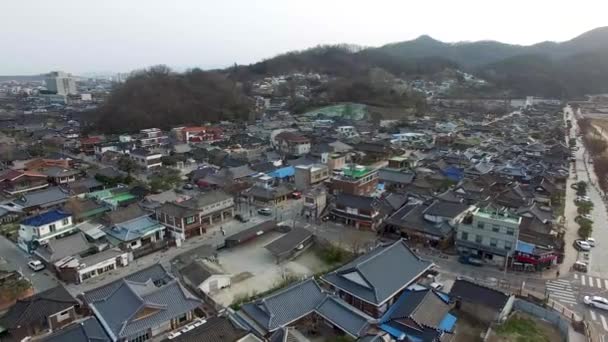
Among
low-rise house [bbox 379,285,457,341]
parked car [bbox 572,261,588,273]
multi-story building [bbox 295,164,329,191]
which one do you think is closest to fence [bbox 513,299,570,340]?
low-rise house [bbox 379,285,457,341]

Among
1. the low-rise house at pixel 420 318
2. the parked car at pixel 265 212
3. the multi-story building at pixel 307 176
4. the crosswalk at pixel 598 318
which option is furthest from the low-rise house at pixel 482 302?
the multi-story building at pixel 307 176

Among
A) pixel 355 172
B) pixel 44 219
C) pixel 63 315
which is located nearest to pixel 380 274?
pixel 63 315

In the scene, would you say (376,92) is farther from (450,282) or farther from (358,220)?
(450,282)

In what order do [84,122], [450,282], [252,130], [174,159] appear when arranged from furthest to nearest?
[84,122]
[252,130]
[174,159]
[450,282]

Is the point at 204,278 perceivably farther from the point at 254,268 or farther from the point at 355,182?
the point at 355,182

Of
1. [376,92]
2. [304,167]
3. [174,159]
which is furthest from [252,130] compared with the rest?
[376,92]

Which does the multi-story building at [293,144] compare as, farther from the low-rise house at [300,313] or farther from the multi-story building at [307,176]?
the low-rise house at [300,313]

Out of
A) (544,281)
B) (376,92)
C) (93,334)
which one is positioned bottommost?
(544,281)

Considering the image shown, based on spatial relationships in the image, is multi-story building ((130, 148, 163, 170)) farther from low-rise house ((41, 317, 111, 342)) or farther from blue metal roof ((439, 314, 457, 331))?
blue metal roof ((439, 314, 457, 331))
